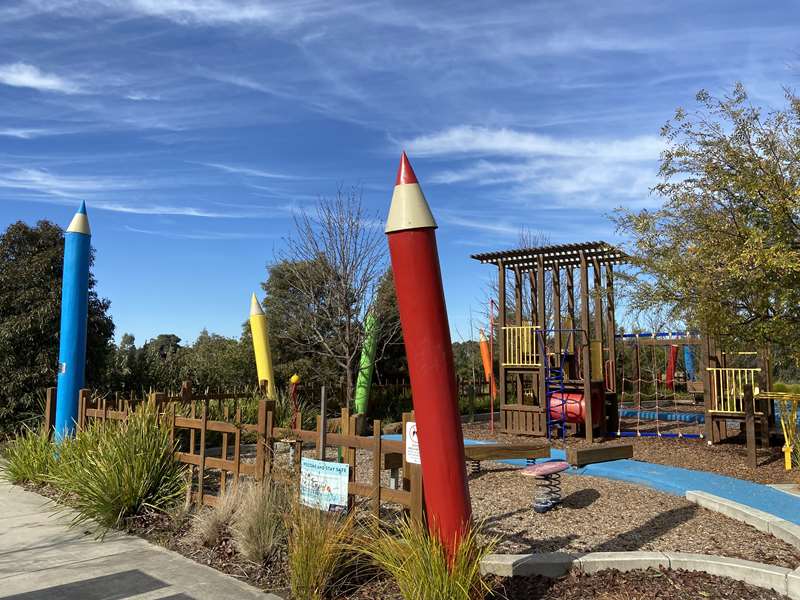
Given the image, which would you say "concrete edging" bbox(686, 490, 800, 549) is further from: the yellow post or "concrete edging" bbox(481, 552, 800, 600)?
the yellow post

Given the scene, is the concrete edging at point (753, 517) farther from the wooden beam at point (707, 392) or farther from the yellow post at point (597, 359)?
the yellow post at point (597, 359)

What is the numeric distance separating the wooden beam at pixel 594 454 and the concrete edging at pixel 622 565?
2.31 m

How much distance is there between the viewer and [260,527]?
16.4 feet

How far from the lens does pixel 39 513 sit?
706cm

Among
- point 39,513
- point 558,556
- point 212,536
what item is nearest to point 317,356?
point 39,513

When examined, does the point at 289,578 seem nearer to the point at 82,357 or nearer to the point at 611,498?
the point at 611,498

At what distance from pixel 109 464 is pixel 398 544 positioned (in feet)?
13.0

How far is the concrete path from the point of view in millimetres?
4449

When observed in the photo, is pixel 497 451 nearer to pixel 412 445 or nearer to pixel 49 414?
pixel 412 445

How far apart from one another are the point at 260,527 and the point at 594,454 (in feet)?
13.6

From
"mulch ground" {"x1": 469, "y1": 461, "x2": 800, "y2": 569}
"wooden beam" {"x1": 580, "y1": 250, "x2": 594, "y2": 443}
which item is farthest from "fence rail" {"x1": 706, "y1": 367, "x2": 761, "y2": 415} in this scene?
"mulch ground" {"x1": 469, "y1": 461, "x2": 800, "y2": 569}

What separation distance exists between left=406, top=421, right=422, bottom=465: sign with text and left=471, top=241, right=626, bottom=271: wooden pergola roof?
8.44m

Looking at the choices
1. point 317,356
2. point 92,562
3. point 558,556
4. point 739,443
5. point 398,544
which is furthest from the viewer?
point 317,356

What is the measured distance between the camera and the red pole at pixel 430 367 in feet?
13.5
